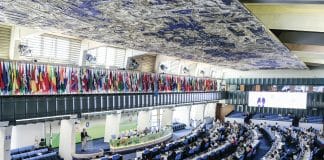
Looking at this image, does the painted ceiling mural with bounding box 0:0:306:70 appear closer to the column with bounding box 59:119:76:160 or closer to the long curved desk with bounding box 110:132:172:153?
the column with bounding box 59:119:76:160

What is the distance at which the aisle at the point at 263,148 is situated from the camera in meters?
25.7

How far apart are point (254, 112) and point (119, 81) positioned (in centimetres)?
2702

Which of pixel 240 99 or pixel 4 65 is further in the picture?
pixel 240 99

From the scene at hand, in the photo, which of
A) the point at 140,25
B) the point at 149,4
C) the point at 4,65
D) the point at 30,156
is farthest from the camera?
the point at 30,156

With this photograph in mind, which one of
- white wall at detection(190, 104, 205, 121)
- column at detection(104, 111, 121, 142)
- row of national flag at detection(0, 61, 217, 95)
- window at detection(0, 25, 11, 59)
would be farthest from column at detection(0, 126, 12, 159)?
white wall at detection(190, 104, 205, 121)

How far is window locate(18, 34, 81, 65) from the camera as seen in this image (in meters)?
20.4

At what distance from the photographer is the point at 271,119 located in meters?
41.1

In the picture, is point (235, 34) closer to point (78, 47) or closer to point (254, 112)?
point (78, 47)

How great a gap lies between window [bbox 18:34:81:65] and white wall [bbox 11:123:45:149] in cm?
494

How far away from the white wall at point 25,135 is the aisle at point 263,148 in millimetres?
15519

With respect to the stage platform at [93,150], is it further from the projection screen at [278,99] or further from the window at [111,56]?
the projection screen at [278,99]

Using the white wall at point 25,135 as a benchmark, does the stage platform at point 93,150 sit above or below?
below

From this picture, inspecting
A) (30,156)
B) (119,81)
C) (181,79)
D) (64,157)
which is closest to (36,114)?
(30,156)

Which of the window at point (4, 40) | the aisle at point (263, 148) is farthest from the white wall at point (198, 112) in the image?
the window at point (4, 40)
